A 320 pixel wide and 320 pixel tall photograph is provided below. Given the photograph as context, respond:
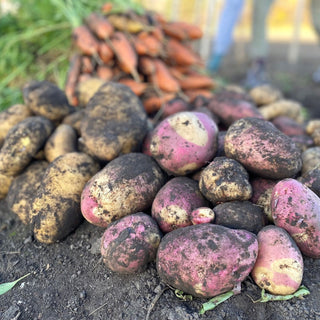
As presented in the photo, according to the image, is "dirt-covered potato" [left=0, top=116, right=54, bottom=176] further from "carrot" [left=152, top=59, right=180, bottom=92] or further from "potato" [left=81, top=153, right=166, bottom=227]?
"carrot" [left=152, top=59, right=180, bottom=92]

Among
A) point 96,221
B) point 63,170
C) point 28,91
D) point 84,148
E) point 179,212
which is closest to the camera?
point 179,212

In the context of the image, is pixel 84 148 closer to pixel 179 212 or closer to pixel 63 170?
pixel 63 170

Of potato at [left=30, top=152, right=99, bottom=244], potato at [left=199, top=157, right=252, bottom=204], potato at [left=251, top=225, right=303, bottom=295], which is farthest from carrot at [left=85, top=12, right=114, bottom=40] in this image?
potato at [left=251, top=225, right=303, bottom=295]

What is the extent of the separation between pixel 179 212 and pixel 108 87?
3.26 feet

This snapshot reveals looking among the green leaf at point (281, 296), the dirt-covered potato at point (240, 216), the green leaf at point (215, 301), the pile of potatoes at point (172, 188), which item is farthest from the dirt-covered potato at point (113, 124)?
the green leaf at point (281, 296)

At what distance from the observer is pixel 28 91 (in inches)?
90.4

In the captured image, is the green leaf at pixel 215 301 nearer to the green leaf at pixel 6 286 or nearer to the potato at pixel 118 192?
the potato at pixel 118 192

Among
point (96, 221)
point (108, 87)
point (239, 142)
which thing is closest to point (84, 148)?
point (108, 87)

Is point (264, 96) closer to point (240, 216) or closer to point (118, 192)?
point (240, 216)

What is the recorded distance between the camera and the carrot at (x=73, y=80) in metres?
2.88

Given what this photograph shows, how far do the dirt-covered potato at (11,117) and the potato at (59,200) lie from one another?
23.6 inches

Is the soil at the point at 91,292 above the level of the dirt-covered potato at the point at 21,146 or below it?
below

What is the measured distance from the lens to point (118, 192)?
1.69 m

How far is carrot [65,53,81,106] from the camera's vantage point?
2.88 meters
